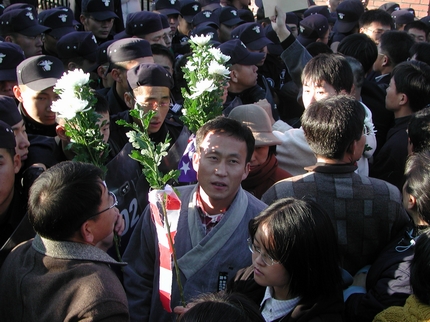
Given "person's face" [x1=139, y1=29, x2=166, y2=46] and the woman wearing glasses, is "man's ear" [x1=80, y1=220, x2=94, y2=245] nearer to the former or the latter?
the woman wearing glasses

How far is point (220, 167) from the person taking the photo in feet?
8.55

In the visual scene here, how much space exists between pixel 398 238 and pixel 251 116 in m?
1.15

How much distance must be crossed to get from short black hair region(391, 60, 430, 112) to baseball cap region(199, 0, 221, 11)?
455cm

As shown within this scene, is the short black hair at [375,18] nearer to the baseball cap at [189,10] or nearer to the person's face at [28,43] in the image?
the baseball cap at [189,10]


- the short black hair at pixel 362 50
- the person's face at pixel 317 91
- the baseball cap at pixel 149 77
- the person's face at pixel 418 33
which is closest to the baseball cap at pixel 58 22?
the baseball cap at pixel 149 77

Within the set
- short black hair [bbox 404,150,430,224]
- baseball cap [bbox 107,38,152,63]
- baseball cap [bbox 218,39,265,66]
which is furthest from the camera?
baseball cap [bbox 218,39,265,66]

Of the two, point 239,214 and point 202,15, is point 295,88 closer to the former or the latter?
point 202,15

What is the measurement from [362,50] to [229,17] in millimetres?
2685

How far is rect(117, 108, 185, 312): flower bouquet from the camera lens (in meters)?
2.27

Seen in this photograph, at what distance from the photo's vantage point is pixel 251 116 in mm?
3215

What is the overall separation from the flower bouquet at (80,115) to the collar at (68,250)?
630 mm

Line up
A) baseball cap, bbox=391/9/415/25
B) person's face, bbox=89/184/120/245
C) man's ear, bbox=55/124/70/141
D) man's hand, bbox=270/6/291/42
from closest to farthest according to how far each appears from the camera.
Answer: person's face, bbox=89/184/120/245 → man's ear, bbox=55/124/70/141 → man's hand, bbox=270/6/291/42 → baseball cap, bbox=391/9/415/25

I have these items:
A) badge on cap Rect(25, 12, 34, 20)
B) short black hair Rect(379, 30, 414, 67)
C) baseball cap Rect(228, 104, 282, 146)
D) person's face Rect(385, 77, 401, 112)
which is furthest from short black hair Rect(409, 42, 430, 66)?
badge on cap Rect(25, 12, 34, 20)

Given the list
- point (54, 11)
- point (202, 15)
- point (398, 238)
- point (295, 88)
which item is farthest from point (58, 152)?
point (202, 15)
